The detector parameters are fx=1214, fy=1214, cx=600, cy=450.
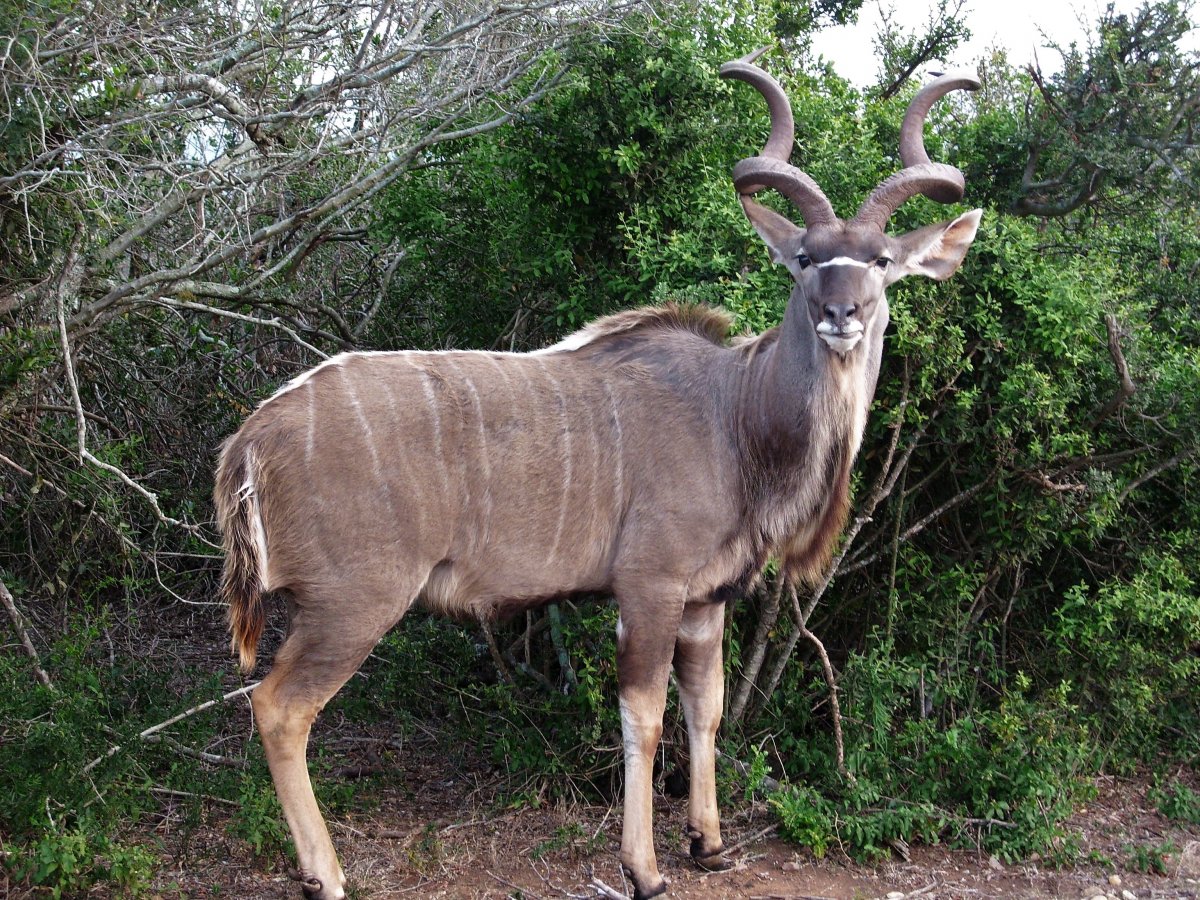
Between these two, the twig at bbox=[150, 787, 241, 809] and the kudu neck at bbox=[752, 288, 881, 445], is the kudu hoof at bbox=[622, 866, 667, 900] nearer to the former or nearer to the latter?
the twig at bbox=[150, 787, 241, 809]

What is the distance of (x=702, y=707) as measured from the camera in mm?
4055

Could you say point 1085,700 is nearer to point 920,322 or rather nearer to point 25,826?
point 920,322

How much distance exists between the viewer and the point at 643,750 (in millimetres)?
3756

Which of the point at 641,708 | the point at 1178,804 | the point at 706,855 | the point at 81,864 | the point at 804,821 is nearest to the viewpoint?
the point at 81,864

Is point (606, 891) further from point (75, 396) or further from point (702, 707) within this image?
point (75, 396)

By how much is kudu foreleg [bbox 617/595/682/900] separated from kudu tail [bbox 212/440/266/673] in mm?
1092

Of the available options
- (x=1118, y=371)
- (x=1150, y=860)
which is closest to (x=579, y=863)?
(x=1150, y=860)

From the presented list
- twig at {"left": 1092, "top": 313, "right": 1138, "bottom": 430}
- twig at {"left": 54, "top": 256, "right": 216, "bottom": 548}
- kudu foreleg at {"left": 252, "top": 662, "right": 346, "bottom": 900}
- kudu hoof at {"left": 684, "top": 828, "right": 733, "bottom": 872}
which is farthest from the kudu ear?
twig at {"left": 54, "top": 256, "right": 216, "bottom": 548}

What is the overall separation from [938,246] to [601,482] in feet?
4.26

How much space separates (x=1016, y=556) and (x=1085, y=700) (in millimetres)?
721

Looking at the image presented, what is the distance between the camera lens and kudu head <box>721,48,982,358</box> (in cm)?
352

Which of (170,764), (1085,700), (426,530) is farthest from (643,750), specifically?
(1085,700)

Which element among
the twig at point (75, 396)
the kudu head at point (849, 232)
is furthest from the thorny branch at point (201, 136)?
the kudu head at point (849, 232)

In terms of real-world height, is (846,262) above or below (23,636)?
above
